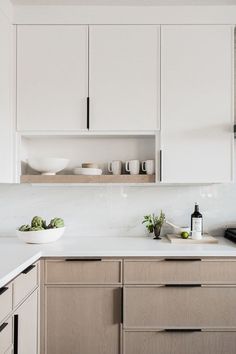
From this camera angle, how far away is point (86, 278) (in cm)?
217

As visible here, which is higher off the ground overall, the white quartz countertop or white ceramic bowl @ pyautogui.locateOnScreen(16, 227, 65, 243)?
white ceramic bowl @ pyautogui.locateOnScreen(16, 227, 65, 243)

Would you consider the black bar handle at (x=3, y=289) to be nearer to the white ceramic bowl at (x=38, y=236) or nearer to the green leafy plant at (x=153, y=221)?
the white ceramic bowl at (x=38, y=236)

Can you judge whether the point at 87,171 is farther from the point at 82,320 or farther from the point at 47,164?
the point at 82,320

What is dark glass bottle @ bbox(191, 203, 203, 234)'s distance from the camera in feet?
8.32

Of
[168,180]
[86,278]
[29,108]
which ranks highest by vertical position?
[29,108]

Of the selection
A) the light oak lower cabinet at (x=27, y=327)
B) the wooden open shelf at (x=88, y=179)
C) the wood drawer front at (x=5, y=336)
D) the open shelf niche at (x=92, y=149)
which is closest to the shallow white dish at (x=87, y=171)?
the wooden open shelf at (x=88, y=179)

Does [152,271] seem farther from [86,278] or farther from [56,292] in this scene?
[56,292]

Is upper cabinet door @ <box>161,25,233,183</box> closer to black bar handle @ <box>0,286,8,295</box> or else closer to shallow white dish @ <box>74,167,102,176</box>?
shallow white dish @ <box>74,167,102,176</box>

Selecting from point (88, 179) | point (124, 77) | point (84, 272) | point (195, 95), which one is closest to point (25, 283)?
point (84, 272)

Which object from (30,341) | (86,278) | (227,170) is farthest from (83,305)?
(227,170)

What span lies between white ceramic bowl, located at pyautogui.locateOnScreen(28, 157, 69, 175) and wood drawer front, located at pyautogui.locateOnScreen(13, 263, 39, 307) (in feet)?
2.41

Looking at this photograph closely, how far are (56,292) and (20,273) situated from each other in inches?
17.0

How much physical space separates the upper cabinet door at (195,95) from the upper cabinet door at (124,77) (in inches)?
3.1

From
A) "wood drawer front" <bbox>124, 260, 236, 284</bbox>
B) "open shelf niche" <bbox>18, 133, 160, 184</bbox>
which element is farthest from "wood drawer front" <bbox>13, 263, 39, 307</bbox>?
"open shelf niche" <bbox>18, 133, 160, 184</bbox>
